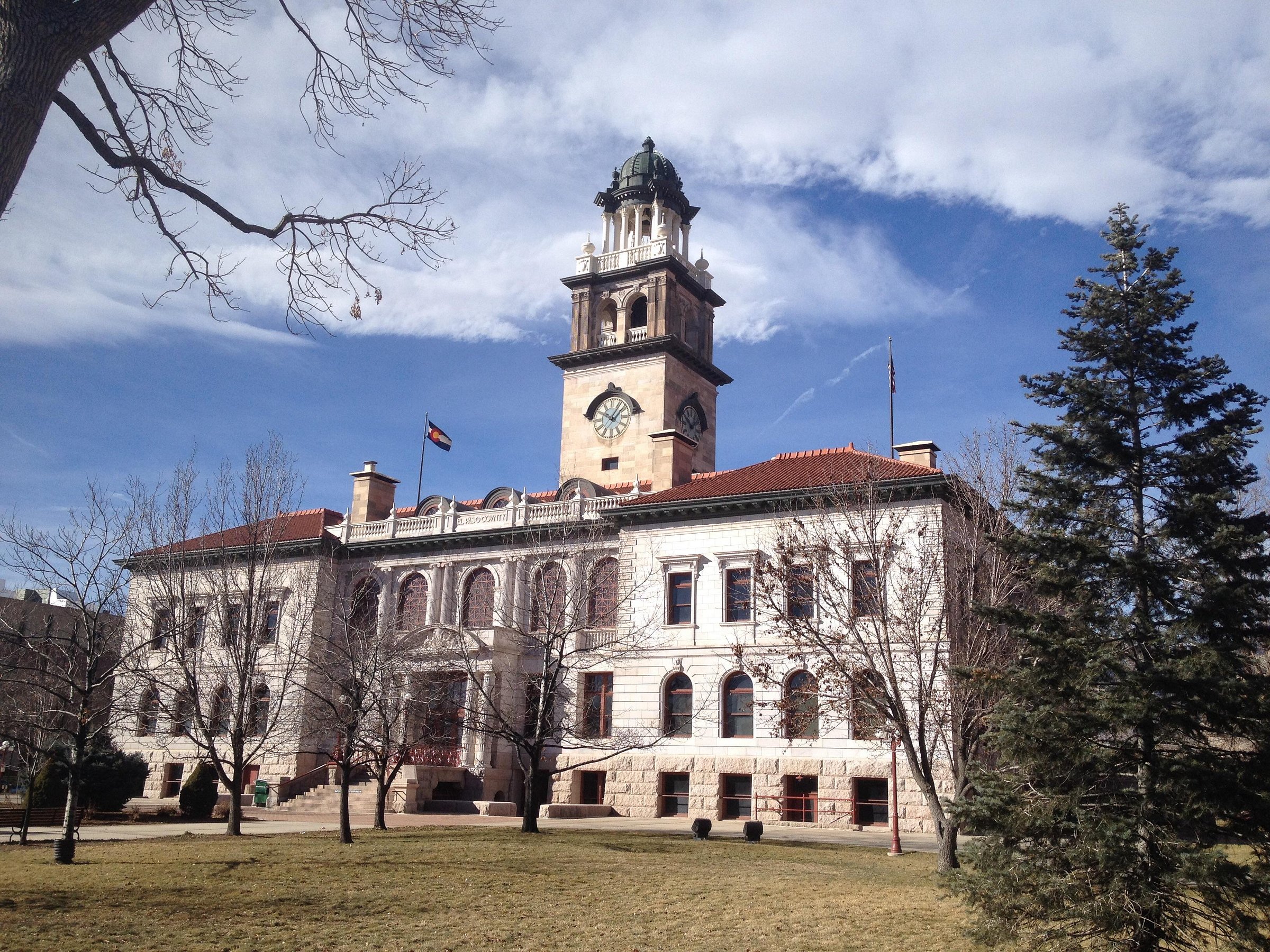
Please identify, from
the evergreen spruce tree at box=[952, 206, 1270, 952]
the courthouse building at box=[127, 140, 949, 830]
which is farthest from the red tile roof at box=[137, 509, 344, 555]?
the evergreen spruce tree at box=[952, 206, 1270, 952]

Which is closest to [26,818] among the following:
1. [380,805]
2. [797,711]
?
[380,805]

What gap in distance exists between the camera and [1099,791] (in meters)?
11.7

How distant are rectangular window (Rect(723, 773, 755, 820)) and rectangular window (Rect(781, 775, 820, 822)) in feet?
4.20

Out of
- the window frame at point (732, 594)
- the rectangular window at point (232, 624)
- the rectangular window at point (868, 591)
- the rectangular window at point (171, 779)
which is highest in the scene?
the window frame at point (732, 594)

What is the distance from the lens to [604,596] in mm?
42406

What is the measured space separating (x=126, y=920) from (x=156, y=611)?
57.8 feet

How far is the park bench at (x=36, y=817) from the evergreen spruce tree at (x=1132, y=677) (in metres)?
25.6

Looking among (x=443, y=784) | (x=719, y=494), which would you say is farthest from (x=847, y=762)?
(x=443, y=784)

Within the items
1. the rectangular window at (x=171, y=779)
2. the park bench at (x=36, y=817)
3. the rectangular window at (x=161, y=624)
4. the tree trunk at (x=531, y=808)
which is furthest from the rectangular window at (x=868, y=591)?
the rectangular window at (x=171, y=779)

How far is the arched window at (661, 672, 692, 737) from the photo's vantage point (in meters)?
38.2

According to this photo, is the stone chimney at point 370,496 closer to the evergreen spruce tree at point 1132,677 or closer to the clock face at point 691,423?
the clock face at point 691,423

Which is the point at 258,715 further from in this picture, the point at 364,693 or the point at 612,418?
the point at 612,418

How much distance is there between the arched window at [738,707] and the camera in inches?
1465

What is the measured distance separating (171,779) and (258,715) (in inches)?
741
